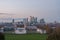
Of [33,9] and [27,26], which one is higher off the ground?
[33,9]

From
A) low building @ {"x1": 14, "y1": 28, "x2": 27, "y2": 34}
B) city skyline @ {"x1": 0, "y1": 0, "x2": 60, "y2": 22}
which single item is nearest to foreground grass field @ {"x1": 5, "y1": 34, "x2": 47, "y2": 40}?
low building @ {"x1": 14, "y1": 28, "x2": 27, "y2": 34}

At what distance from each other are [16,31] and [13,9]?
380 mm

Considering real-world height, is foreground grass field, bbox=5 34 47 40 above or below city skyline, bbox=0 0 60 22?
below

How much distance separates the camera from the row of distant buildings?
2424 millimetres

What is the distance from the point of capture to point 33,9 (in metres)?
2.45

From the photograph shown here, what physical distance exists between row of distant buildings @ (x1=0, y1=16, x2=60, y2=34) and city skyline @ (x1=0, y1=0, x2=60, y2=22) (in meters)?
0.09

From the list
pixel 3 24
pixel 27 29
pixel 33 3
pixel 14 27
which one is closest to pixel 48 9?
pixel 33 3

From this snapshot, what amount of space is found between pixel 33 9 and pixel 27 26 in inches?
12.3

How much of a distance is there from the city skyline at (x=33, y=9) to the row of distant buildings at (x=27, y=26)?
88 millimetres

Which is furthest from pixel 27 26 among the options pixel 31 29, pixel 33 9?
pixel 33 9

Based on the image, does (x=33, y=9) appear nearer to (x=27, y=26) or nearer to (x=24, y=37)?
(x=27, y=26)

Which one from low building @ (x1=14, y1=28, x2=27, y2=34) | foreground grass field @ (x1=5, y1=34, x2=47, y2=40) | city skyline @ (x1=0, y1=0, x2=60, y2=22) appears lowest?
foreground grass field @ (x1=5, y1=34, x2=47, y2=40)

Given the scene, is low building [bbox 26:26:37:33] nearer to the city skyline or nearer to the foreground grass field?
the foreground grass field

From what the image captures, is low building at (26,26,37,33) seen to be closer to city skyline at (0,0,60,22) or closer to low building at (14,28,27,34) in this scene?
low building at (14,28,27,34)
